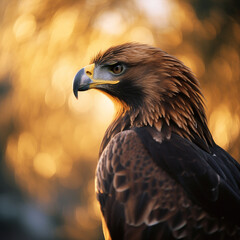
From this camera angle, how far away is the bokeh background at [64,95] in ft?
8.79

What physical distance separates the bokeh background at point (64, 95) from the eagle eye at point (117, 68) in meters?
1.40

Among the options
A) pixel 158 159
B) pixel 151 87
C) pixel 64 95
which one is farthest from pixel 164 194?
pixel 64 95

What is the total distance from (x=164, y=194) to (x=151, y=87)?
0.42 metres

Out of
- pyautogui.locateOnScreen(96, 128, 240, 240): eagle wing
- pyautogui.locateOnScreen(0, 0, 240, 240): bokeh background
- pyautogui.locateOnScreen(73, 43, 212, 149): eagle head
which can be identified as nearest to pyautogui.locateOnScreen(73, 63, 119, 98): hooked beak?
pyautogui.locateOnScreen(73, 43, 212, 149): eagle head

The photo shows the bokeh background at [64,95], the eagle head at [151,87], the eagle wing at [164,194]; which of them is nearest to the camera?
the eagle wing at [164,194]

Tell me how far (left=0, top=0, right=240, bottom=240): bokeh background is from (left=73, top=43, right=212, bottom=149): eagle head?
1375 millimetres

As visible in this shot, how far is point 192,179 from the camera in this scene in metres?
1.07

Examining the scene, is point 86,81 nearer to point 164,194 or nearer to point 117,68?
point 117,68

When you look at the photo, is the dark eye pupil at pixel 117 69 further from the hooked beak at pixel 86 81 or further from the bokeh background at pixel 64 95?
the bokeh background at pixel 64 95

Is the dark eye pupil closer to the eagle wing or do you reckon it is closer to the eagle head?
the eagle head

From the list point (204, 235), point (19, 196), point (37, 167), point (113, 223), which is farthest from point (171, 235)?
point (19, 196)

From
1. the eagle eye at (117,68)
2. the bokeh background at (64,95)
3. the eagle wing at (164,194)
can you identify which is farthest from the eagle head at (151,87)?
the bokeh background at (64,95)

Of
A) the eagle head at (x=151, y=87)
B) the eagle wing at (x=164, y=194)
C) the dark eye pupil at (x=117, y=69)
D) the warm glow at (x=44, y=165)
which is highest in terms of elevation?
the warm glow at (x=44, y=165)

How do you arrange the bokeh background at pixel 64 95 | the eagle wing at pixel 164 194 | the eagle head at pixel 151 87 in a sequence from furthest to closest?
the bokeh background at pixel 64 95 → the eagle head at pixel 151 87 → the eagle wing at pixel 164 194
